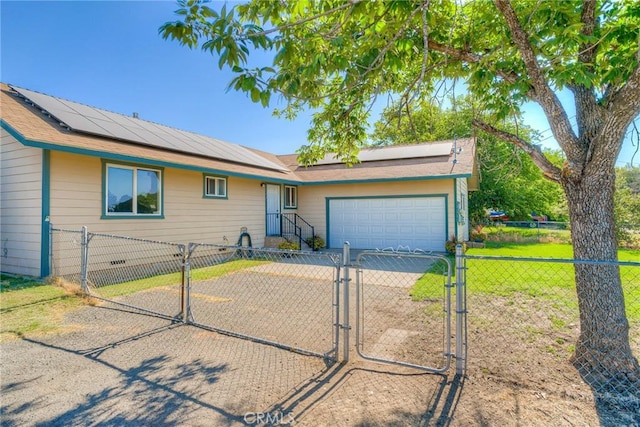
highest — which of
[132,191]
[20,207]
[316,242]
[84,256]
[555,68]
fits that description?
[555,68]

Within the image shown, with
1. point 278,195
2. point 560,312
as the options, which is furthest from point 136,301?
point 278,195

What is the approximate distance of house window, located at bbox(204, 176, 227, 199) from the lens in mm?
10828

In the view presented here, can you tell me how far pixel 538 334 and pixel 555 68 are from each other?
3.16 meters

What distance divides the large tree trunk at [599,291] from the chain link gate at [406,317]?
4.30 ft

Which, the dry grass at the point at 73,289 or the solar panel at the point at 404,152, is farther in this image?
the solar panel at the point at 404,152

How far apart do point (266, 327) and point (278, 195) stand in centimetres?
991

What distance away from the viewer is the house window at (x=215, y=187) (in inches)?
426

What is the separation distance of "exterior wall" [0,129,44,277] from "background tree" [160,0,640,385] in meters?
6.25

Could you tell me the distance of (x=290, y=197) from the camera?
49.1ft

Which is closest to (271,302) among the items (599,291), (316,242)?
(599,291)

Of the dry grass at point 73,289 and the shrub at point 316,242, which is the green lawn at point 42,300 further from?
the shrub at point 316,242

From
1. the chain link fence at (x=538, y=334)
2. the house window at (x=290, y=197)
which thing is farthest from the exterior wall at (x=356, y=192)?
the chain link fence at (x=538, y=334)

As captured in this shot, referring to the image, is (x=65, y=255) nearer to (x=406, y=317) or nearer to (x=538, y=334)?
(x=406, y=317)

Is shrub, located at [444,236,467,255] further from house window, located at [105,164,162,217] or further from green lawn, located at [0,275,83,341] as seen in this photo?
green lawn, located at [0,275,83,341]
